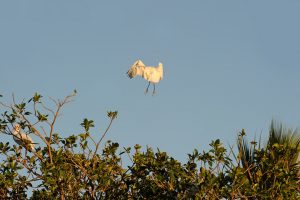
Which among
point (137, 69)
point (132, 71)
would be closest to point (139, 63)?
point (137, 69)

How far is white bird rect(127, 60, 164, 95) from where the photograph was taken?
16734mm

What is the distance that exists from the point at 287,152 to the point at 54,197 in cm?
381

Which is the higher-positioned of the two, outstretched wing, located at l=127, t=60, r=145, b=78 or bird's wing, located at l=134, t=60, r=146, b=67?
bird's wing, located at l=134, t=60, r=146, b=67

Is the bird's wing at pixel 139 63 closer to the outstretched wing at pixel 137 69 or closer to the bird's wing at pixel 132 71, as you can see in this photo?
the outstretched wing at pixel 137 69

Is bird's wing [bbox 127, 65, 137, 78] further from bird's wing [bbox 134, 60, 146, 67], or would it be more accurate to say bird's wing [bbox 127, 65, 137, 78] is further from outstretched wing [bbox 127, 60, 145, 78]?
bird's wing [bbox 134, 60, 146, 67]

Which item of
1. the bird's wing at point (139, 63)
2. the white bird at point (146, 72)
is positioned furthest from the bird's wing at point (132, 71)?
the bird's wing at point (139, 63)

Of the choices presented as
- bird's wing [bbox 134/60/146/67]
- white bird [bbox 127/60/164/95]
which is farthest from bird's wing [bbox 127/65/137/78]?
bird's wing [bbox 134/60/146/67]

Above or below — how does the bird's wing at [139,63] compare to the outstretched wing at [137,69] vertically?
above

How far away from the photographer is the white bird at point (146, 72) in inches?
659

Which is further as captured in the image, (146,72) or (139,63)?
(146,72)

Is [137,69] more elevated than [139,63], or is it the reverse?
[139,63]

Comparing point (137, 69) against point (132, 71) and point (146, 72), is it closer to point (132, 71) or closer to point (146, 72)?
point (132, 71)

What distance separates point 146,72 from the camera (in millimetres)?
16953

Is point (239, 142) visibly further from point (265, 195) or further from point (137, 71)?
point (137, 71)
